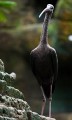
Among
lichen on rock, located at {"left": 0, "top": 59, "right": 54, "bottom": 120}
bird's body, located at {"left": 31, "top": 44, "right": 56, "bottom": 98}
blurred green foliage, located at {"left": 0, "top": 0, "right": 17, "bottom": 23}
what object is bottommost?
lichen on rock, located at {"left": 0, "top": 59, "right": 54, "bottom": 120}

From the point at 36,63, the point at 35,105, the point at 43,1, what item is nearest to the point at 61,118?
the point at 35,105

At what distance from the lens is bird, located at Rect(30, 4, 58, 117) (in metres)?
7.58

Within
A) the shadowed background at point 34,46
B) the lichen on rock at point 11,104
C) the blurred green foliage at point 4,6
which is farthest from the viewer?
the shadowed background at point 34,46

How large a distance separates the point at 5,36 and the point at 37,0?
395 centimetres

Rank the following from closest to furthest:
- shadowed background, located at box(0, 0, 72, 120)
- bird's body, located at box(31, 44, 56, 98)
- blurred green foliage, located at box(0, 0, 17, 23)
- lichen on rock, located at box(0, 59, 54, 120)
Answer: lichen on rock, located at box(0, 59, 54, 120), bird's body, located at box(31, 44, 56, 98), blurred green foliage, located at box(0, 0, 17, 23), shadowed background, located at box(0, 0, 72, 120)

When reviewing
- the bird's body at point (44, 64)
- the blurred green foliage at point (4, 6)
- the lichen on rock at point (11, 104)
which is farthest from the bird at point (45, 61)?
the blurred green foliage at point (4, 6)

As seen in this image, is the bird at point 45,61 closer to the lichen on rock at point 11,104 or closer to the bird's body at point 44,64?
the bird's body at point 44,64

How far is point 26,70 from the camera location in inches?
697

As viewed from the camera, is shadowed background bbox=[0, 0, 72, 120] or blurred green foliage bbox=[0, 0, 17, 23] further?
shadowed background bbox=[0, 0, 72, 120]

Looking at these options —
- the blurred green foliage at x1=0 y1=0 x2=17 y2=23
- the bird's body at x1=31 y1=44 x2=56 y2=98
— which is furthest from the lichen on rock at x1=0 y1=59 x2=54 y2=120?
the blurred green foliage at x1=0 y1=0 x2=17 y2=23

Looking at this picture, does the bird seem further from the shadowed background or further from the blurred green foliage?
the shadowed background

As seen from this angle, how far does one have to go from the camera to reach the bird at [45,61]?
758 centimetres

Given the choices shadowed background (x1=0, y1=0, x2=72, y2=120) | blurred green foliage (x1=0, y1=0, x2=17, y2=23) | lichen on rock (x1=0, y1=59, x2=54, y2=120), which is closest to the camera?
lichen on rock (x1=0, y1=59, x2=54, y2=120)

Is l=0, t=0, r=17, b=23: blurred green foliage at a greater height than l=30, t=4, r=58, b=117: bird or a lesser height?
greater
